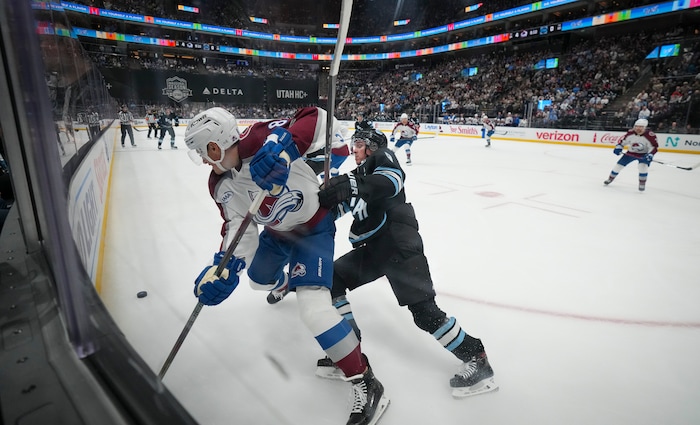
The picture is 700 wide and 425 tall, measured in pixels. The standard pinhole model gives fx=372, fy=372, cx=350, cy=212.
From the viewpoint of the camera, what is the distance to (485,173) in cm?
752

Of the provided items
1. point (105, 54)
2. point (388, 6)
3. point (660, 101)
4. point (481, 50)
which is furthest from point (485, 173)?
point (481, 50)

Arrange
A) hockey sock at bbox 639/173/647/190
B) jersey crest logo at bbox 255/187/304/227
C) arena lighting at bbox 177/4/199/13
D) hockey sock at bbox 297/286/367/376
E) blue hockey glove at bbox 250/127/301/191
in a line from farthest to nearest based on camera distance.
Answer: hockey sock at bbox 639/173/647/190 → arena lighting at bbox 177/4/199/13 → jersey crest logo at bbox 255/187/304/227 → hockey sock at bbox 297/286/367/376 → blue hockey glove at bbox 250/127/301/191

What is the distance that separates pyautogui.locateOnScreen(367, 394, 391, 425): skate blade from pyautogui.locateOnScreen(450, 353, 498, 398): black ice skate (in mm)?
319

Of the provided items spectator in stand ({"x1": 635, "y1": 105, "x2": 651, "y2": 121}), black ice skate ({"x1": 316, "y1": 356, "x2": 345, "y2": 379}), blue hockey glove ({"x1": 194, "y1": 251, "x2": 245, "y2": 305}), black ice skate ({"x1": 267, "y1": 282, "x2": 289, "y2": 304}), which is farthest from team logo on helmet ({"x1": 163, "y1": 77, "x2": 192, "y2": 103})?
spectator in stand ({"x1": 635, "y1": 105, "x2": 651, "y2": 121})

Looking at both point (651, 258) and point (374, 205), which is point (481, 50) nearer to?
point (651, 258)

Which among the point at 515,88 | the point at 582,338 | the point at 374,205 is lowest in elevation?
the point at 582,338

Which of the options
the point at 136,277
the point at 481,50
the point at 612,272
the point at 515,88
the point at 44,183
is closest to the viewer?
the point at 44,183

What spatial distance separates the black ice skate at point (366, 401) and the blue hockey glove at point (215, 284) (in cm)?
60

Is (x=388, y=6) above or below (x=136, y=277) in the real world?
above

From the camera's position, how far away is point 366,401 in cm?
147

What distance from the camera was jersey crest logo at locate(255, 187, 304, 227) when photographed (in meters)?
1.54

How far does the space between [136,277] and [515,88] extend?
22.8m

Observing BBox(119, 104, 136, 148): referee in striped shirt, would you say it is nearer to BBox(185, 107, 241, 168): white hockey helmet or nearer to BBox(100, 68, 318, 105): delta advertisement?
BBox(100, 68, 318, 105): delta advertisement

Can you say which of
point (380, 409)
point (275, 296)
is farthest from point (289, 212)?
point (275, 296)
